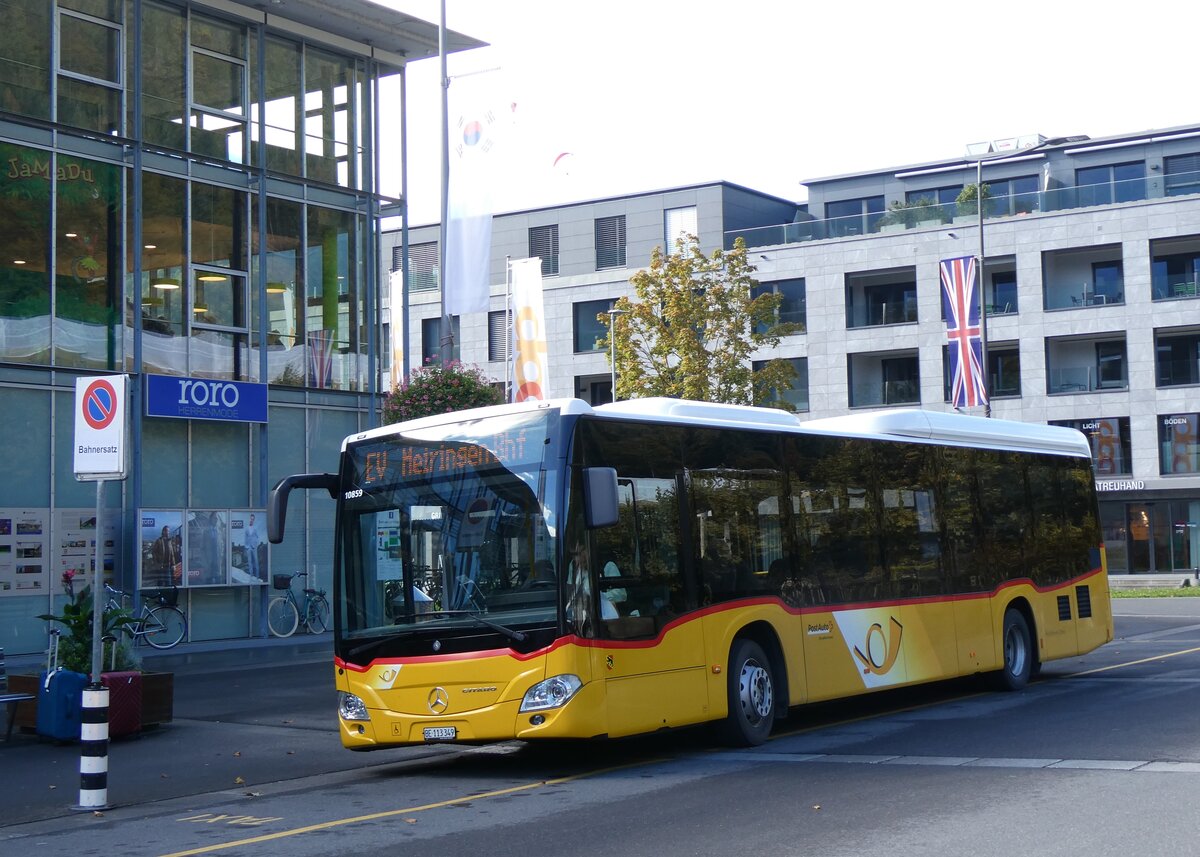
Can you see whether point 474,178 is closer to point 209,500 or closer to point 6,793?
point 209,500

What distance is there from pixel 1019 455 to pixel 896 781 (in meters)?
7.98

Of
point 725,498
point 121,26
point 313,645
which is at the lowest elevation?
point 313,645

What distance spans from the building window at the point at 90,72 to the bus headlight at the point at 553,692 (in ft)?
61.5

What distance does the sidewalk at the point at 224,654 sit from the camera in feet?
74.3

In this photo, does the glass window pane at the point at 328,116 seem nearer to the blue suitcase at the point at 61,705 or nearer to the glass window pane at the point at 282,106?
the glass window pane at the point at 282,106

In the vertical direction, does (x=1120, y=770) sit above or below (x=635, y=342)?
below

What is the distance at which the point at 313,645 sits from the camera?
26438 millimetres

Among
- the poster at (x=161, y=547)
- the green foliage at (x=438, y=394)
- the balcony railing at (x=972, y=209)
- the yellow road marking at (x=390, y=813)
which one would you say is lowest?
the yellow road marking at (x=390, y=813)

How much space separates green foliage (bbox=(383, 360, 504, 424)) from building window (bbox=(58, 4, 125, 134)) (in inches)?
299

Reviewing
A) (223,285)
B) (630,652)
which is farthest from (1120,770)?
(223,285)

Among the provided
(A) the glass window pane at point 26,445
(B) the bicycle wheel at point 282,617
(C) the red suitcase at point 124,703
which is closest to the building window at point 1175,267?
(B) the bicycle wheel at point 282,617

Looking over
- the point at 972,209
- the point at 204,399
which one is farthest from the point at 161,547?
the point at 972,209

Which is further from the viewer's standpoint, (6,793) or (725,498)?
(725,498)

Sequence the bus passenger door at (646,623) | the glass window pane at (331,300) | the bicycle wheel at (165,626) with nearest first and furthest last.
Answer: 1. the bus passenger door at (646,623)
2. the bicycle wheel at (165,626)
3. the glass window pane at (331,300)
